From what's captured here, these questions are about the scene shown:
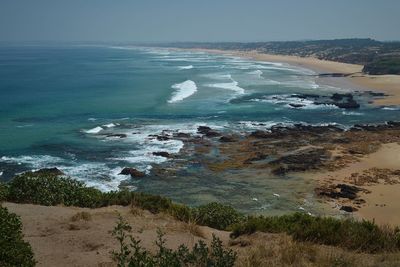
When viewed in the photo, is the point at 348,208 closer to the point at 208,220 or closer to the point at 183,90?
the point at 208,220

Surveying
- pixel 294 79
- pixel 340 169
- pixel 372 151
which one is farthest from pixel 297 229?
pixel 294 79

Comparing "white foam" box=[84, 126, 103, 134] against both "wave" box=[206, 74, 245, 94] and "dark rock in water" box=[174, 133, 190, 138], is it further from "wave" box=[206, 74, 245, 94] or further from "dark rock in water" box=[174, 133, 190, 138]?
"wave" box=[206, 74, 245, 94]

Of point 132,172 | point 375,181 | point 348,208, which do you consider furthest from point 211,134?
point 348,208

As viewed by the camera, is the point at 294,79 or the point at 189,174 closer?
the point at 189,174

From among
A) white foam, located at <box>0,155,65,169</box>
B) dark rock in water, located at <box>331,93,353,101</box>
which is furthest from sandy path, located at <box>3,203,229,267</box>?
dark rock in water, located at <box>331,93,353,101</box>

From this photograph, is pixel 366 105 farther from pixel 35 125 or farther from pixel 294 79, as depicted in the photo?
pixel 35 125

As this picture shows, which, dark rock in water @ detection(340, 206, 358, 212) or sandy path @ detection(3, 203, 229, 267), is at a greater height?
sandy path @ detection(3, 203, 229, 267)
